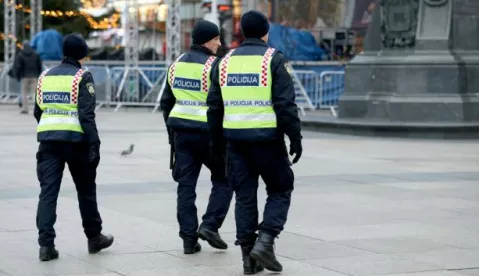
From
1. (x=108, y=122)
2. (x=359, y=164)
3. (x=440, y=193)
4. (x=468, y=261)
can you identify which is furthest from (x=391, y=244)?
(x=108, y=122)

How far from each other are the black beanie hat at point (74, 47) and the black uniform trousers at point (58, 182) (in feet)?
2.29

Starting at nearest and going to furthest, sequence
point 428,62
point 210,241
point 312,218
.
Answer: point 210,241 < point 312,218 < point 428,62

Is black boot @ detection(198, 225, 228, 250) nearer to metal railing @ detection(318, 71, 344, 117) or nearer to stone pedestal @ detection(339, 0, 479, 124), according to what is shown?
stone pedestal @ detection(339, 0, 479, 124)

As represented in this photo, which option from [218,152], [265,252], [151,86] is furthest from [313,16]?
[265,252]

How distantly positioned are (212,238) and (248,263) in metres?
0.99

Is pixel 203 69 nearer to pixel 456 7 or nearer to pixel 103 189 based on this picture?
pixel 103 189

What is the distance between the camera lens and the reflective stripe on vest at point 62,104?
892 cm

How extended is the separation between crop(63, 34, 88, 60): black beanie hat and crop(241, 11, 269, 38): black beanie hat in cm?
146

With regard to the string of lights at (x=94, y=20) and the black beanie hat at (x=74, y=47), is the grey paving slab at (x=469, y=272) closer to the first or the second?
the black beanie hat at (x=74, y=47)

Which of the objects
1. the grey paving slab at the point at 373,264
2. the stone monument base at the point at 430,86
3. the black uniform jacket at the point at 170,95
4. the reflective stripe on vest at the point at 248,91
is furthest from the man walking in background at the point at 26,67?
the reflective stripe on vest at the point at 248,91

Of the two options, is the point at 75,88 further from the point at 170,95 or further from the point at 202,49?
the point at 202,49

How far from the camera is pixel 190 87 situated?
9281 mm

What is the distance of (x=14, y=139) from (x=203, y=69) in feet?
39.7

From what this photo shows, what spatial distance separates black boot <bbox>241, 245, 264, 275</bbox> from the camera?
820 centimetres
